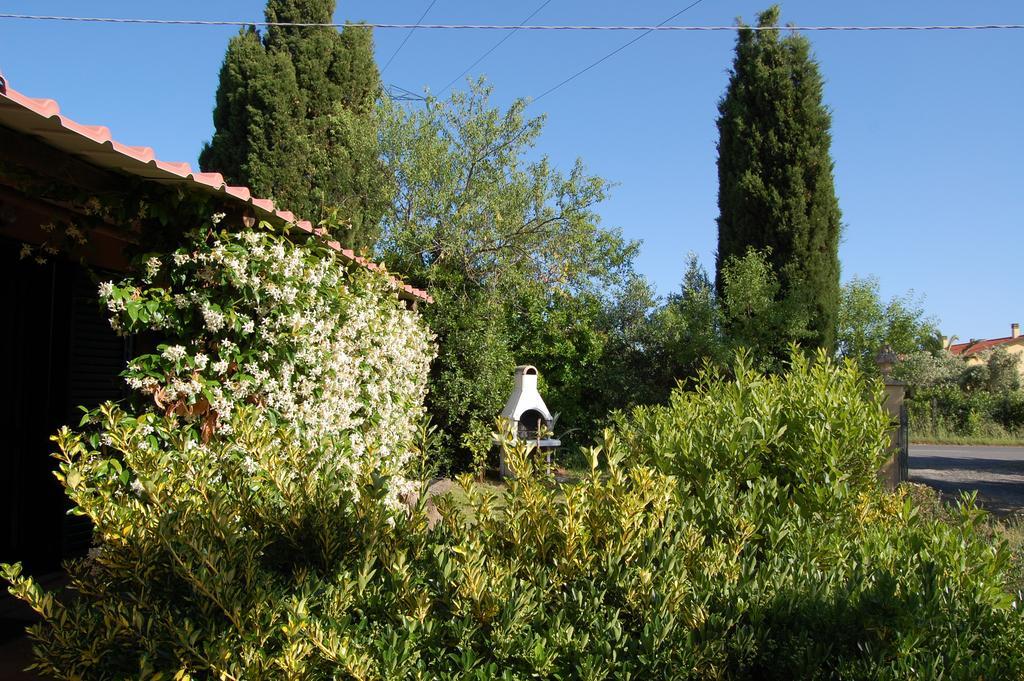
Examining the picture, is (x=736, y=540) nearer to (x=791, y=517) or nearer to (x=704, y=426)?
(x=791, y=517)

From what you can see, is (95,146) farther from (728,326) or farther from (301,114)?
(301,114)

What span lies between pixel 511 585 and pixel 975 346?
4139cm

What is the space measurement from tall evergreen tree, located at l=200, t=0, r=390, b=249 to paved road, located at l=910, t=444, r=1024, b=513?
9.72 metres

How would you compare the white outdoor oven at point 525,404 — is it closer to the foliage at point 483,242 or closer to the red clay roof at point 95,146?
the foliage at point 483,242

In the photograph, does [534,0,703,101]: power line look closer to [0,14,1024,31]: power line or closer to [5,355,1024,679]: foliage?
[0,14,1024,31]: power line

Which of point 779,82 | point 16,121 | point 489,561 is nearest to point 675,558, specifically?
point 489,561

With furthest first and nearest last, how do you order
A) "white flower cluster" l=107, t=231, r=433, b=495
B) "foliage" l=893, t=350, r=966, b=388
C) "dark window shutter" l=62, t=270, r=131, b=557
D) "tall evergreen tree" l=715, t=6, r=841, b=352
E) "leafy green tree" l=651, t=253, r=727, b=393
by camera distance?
"foliage" l=893, t=350, r=966, b=388 < "tall evergreen tree" l=715, t=6, r=841, b=352 < "leafy green tree" l=651, t=253, r=727, b=393 < "dark window shutter" l=62, t=270, r=131, b=557 < "white flower cluster" l=107, t=231, r=433, b=495

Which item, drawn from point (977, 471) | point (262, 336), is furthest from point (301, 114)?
point (977, 471)

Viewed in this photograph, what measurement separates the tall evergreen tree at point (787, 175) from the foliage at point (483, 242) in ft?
9.84

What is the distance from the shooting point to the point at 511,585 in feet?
6.63

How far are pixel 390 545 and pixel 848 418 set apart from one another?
76.7 inches

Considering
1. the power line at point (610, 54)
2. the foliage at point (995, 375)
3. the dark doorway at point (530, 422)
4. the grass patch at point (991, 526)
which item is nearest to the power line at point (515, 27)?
the power line at point (610, 54)

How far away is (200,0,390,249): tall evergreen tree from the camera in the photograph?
38.9 feet

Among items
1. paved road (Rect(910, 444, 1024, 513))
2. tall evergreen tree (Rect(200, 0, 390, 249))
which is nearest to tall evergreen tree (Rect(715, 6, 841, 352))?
paved road (Rect(910, 444, 1024, 513))
